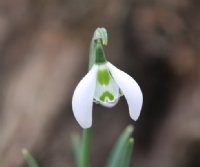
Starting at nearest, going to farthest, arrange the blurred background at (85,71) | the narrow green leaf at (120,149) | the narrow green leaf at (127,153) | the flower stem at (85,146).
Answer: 1. the flower stem at (85,146)
2. the narrow green leaf at (127,153)
3. the narrow green leaf at (120,149)
4. the blurred background at (85,71)

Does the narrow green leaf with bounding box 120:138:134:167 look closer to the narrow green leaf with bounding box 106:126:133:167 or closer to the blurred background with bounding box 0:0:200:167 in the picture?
the narrow green leaf with bounding box 106:126:133:167

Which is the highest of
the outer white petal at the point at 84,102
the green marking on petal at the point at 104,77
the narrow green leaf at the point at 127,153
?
the green marking on petal at the point at 104,77

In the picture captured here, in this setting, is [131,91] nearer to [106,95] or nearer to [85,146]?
[106,95]

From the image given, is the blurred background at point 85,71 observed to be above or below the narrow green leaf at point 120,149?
above

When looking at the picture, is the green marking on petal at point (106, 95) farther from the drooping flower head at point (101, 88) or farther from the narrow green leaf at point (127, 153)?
the narrow green leaf at point (127, 153)

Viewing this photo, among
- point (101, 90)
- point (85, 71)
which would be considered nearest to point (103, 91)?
point (101, 90)

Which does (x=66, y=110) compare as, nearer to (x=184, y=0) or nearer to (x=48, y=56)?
(x=48, y=56)

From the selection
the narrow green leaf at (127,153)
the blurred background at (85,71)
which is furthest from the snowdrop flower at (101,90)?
the blurred background at (85,71)
